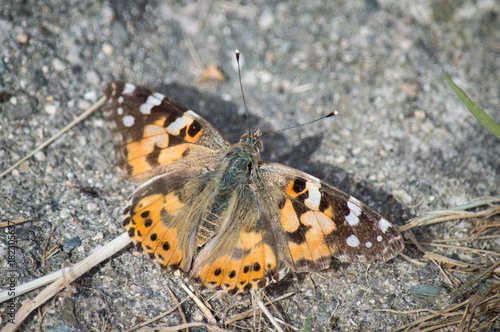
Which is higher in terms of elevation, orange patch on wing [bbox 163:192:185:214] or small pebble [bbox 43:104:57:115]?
small pebble [bbox 43:104:57:115]

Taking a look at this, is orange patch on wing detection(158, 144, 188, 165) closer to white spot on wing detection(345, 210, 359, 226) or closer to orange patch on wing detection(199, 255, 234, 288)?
orange patch on wing detection(199, 255, 234, 288)

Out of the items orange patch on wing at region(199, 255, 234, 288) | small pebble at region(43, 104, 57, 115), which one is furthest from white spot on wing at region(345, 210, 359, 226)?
small pebble at region(43, 104, 57, 115)

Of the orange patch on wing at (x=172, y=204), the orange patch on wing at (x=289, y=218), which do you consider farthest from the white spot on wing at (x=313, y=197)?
the orange patch on wing at (x=172, y=204)

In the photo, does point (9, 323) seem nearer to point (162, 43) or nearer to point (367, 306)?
point (367, 306)

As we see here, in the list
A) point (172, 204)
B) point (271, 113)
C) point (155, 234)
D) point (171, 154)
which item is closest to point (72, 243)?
point (155, 234)

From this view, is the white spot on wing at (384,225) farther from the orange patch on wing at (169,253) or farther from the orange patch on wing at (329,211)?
the orange patch on wing at (169,253)

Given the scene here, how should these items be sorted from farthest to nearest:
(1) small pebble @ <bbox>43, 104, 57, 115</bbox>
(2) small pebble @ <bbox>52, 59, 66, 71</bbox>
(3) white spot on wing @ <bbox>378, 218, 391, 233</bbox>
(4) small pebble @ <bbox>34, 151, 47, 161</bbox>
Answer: (2) small pebble @ <bbox>52, 59, 66, 71</bbox> → (1) small pebble @ <bbox>43, 104, 57, 115</bbox> → (4) small pebble @ <bbox>34, 151, 47, 161</bbox> → (3) white spot on wing @ <bbox>378, 218, 391, 233</bbox>

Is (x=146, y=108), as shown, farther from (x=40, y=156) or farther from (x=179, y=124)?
(x=40, y=156)
